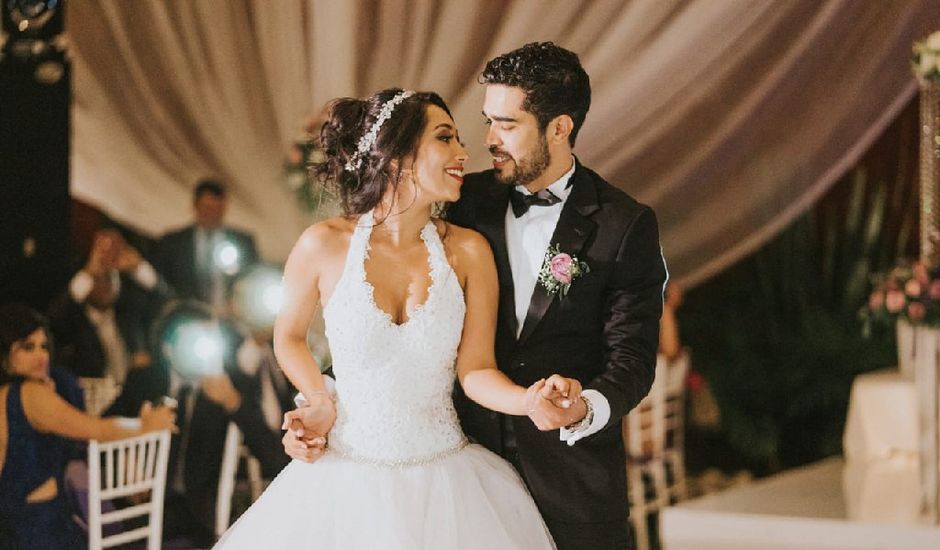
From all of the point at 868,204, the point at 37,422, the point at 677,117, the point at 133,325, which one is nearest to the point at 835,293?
the point at 868,204

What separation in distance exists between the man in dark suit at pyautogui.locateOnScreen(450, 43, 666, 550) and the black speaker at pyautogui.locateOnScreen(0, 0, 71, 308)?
236 centimetres

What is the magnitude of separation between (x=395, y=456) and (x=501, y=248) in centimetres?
52

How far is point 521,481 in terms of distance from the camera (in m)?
2.88

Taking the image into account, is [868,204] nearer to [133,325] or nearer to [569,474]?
[133,325]

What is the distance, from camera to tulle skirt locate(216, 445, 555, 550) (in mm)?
2688

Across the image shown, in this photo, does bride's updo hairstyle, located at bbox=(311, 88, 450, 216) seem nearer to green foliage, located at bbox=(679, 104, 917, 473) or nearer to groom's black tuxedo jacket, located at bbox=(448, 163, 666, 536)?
groom's black tuxedo jacket, located at bbox=(448, 163, 666, 536)

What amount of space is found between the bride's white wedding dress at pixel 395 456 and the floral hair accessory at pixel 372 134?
143mm

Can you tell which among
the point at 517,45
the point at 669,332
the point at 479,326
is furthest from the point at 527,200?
the point at 669,332

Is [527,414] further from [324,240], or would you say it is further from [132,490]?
[132,490]

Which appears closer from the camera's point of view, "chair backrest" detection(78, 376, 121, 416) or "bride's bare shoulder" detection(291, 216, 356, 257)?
"bride's bare shoulder" detection(291, 216, 356, 257)

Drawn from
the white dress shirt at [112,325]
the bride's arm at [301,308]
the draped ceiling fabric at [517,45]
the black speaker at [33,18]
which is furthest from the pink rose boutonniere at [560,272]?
the white dress shirt at [112,325]

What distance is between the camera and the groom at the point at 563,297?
285 cm

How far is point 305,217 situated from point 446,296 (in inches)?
125

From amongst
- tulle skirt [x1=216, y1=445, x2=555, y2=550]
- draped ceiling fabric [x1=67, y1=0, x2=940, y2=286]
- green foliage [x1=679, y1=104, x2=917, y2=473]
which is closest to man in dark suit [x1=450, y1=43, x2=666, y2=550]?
tulle skirt [x1=216, y1=445, x2=555, y2=550]
